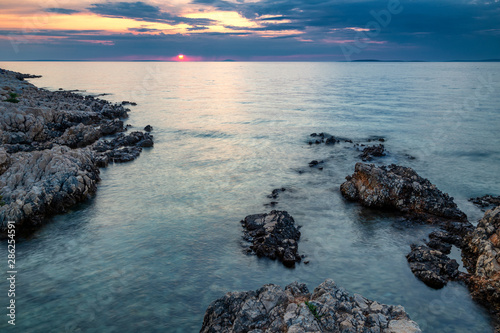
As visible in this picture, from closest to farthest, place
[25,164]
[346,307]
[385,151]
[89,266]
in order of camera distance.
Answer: [346,307] < [89,266] < [25,164] < [385,151]

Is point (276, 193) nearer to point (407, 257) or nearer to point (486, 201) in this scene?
point (407, 257)

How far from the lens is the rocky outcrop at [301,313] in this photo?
10542 millimetres

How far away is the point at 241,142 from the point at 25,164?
28.1 m

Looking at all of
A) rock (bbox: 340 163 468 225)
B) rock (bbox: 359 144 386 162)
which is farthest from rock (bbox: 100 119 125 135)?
rock (bbox: 340 163 468 225)

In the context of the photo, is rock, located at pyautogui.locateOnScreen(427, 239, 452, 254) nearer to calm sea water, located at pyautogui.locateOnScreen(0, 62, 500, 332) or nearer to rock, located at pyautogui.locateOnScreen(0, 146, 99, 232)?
calm sea water, located at pyautogui.locateOnScreen(0, 62, 500, 332)

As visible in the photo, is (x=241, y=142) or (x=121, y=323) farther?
(x=241, y=142)

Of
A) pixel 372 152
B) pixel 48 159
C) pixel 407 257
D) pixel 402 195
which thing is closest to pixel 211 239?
pixel 407 257

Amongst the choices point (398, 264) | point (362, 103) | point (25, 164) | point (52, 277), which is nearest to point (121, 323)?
point (52, 277)

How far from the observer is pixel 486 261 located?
16.5m

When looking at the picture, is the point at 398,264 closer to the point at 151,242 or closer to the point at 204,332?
the point at 204,332

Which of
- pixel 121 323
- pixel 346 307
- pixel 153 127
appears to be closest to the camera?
pixel 346 307

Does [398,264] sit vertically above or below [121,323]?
above

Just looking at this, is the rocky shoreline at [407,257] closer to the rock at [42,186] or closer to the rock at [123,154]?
the rock at [42,186]

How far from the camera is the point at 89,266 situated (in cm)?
1794
